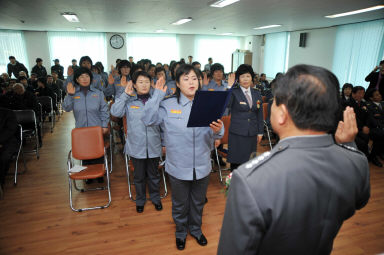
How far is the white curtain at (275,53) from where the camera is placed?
1220 centimetres

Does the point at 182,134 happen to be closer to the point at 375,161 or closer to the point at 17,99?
the point at 375,161

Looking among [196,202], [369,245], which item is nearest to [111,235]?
[196,202]

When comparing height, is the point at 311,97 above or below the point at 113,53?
below

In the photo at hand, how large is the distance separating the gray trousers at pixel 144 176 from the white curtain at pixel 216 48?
42.0 ft

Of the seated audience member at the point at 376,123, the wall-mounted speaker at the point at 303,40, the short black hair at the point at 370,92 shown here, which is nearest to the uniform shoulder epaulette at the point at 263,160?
the seated audience member at the point at 376,123

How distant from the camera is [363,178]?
0.87 m

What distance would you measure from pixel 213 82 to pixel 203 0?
179 centimetres

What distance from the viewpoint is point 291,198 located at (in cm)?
74

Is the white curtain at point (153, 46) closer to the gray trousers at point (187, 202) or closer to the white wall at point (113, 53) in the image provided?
the white wall at point (113, 53)

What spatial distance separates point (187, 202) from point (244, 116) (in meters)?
1.36

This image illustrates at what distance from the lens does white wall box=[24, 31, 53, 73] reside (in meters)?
12.2

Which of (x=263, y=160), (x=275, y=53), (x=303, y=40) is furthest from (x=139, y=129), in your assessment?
(x=275, y=53)

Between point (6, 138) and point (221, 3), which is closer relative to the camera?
point (6, 138)

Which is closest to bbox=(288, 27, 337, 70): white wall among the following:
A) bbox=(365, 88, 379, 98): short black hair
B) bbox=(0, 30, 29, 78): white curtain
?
bbox=(365, 88, 379, 98): short black hair
